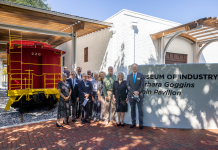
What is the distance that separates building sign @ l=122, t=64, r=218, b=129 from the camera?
187 inches

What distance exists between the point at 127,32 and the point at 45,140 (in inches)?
285

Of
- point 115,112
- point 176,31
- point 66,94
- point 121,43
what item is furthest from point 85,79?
point 176,31

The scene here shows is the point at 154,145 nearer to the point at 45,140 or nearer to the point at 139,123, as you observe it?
the point at 139,123

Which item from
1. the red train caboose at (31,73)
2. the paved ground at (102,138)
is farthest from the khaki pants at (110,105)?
the red train caboose at (31,73)

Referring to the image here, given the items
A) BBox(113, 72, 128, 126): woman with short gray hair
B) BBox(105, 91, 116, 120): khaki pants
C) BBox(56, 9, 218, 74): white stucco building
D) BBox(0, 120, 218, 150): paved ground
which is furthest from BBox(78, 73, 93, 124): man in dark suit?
BBox(56, 9, 218, 74): white stucco building

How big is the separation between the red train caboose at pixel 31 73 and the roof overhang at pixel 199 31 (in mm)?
6320

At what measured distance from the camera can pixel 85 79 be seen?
5.53 meters

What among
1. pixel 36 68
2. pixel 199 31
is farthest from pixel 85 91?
pixel 199 31

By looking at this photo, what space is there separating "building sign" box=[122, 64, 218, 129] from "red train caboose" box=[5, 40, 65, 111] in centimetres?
476

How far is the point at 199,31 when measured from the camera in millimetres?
10211

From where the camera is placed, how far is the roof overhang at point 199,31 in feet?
24.9

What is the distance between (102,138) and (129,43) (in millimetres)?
6301

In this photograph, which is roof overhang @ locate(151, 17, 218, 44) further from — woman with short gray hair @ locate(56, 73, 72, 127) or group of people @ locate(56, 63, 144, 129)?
woman with short gray hair @ locate(56, 73, 72, 127)

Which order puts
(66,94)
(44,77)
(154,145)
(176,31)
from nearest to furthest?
(154,145) < (66,94) < (44,77) < (176,31)
